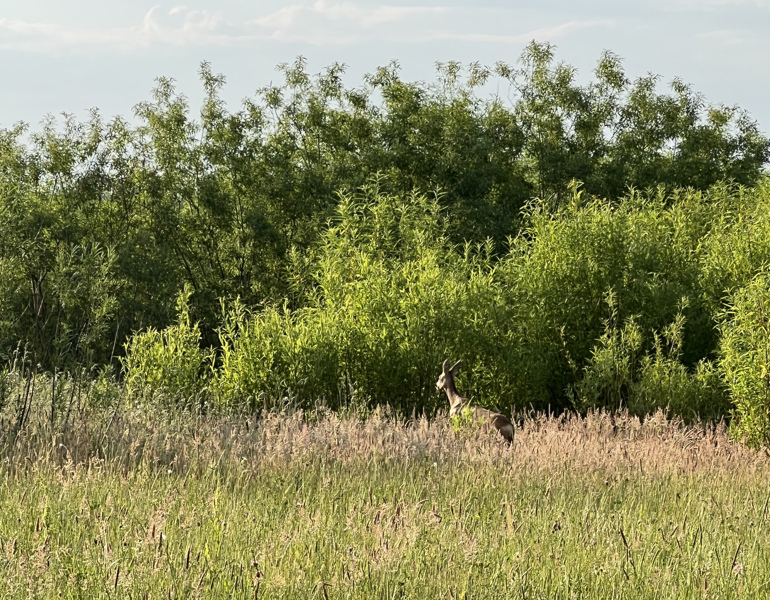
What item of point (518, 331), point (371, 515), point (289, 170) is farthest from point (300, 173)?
point (371, 515)

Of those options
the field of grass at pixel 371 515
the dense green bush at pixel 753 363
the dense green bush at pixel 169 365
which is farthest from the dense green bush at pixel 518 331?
the field of grass at pixel 371 515

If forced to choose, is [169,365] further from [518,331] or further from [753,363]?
[753,363]

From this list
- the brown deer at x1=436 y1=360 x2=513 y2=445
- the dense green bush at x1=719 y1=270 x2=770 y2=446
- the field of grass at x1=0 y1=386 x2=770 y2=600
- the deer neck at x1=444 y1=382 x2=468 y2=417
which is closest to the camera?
the field of grass at x1=0 y1=386 x2=770 y2=600

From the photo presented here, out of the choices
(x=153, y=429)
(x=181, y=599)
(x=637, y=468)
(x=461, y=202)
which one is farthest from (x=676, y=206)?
(x=181, y=599)

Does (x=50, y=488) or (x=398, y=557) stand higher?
(x=398, y=557)

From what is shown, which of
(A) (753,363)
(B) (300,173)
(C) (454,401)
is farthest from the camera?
(B) (300,173)

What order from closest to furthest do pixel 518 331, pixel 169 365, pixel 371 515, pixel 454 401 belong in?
pixel 371 515, pixel 454 401, pixel 169 365, pixel 518 331

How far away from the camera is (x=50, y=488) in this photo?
5879 mm

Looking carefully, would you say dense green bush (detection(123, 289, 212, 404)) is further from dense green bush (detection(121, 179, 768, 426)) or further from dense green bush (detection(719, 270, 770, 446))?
dense green bush (detection(719, 270, 770, 446))

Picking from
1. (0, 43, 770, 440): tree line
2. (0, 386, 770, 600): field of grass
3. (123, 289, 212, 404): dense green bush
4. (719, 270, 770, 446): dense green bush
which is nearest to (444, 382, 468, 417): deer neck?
(0, 386, 770, 600): field of grass

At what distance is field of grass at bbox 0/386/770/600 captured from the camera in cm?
410

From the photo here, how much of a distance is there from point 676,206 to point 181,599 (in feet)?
49.0

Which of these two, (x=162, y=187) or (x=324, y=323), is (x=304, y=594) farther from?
(x=162, y=187)

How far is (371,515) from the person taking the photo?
5531mm
